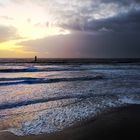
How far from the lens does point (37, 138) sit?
687 cm

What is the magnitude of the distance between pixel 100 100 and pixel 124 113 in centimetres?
290

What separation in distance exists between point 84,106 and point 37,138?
4443 millimetres

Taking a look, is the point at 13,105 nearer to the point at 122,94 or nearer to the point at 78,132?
the point at 78,132

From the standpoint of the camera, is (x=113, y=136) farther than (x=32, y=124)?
No

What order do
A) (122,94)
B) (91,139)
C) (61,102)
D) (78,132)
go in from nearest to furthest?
(91,139) < (78,132) < (61,102) < (122,94)

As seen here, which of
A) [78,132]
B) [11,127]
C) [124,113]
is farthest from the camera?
[124,113]

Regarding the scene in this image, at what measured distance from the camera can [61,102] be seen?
11.7 metres

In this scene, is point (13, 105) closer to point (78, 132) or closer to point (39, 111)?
point (39, 111)

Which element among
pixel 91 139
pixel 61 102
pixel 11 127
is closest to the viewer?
pixel 91 139

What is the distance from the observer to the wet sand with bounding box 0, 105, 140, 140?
6.81m

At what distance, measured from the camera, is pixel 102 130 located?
292 inches

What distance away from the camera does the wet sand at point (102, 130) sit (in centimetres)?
681

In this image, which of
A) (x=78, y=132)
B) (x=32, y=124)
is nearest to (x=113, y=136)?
(x=78, y=132)

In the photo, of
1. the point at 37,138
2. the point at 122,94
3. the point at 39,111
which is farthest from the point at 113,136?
the point at 122,94
